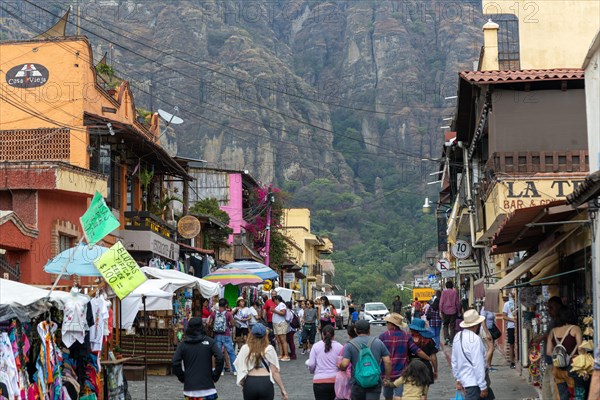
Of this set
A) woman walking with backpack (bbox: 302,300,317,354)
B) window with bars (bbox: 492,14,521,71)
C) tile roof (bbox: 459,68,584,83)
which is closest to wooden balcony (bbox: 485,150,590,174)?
tile roof (bbox: 459,68,584,83)

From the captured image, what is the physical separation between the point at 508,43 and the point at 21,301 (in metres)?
19.7

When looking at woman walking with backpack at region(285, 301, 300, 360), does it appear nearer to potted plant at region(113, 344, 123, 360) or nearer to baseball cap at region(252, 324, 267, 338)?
potted plant at region(113, 344, 123, 360)

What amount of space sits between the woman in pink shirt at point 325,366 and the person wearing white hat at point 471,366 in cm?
155

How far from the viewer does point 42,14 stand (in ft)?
527

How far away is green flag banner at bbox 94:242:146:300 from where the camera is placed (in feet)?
49.9

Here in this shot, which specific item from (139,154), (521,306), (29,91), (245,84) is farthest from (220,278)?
(245,84)

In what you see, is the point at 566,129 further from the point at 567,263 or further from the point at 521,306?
the point at 567,263

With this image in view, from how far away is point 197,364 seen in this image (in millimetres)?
13180

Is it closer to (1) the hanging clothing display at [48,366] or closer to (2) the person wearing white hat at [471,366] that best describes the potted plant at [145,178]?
(1) the hanging clothing display at [48,366]

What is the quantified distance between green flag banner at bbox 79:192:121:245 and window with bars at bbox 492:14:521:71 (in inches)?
606

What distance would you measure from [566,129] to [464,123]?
8.00m

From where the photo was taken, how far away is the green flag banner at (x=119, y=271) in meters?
15.2

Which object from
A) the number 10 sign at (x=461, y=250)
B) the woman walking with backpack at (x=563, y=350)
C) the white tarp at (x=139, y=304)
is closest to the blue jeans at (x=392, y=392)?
the woman walking with backpack at (x=563, y=350)

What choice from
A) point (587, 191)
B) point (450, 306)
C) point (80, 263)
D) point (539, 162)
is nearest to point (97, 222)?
point (80, 263)
